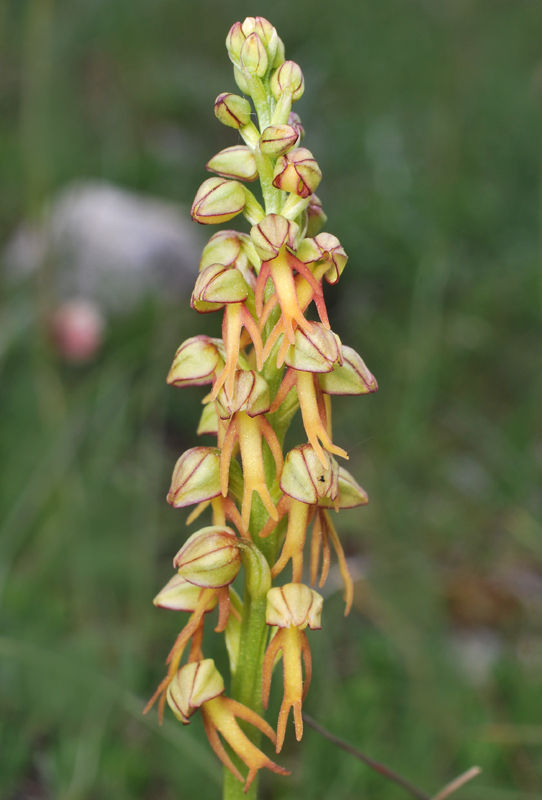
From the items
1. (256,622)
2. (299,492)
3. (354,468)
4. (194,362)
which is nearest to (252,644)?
(256,622)

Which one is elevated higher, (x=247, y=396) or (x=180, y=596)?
(x=247, y=396)

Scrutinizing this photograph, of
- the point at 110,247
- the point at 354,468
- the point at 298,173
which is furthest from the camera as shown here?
the point at 110,247

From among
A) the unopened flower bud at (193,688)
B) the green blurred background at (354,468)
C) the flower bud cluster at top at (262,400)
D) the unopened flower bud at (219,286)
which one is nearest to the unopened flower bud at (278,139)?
the flower bud cluster at top at (262,400)

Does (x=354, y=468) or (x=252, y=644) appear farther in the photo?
(x=354, y=468)

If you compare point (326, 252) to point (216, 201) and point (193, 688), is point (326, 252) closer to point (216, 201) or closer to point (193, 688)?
point (216, 201)

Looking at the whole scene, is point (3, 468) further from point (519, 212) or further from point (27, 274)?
point (519, 212)

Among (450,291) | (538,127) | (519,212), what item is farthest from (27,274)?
(538,127)

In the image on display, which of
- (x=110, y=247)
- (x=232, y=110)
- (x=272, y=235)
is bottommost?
(x=272, y=235)

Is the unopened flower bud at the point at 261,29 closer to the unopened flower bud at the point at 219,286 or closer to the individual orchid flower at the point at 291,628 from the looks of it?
the unopened flower bud at the point at 219,286

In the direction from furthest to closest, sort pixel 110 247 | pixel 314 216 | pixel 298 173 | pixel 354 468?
pixel 110 247
pixel 354 468
pixel 314 216
pixel 298 173
